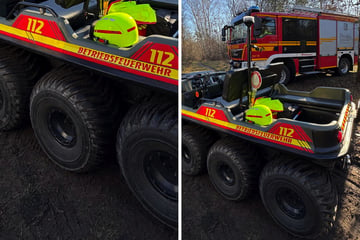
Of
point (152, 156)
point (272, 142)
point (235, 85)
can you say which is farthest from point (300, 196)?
point (152, 156)

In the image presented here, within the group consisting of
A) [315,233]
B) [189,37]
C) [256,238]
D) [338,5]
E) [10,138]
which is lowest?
[256,238]

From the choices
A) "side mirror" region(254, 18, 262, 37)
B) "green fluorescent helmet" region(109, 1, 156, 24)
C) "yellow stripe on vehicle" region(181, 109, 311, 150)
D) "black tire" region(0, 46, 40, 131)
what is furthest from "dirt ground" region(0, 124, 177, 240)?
"side mirror" region(254, 18, 262, 37)

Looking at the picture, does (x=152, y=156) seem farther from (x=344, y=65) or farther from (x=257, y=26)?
(x=257, y=26)

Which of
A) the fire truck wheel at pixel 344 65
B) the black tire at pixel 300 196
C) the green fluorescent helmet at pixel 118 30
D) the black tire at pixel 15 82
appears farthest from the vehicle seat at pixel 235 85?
the black tire at pixel 15 82

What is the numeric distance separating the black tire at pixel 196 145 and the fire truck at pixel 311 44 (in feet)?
2.27

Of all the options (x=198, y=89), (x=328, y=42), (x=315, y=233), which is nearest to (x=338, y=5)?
(x=328, y=42)

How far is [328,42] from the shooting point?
183 cm

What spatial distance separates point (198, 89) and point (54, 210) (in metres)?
1.40

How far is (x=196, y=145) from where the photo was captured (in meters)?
1.84

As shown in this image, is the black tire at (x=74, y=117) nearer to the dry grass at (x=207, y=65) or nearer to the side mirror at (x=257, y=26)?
the dry grass at (x=207, y=65)

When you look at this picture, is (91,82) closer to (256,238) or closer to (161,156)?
(161,156)

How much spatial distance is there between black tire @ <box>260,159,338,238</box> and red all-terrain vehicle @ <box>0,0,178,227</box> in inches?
31.9

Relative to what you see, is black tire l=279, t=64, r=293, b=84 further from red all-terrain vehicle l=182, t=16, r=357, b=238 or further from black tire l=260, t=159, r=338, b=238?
black tire l=260, t=159, r=338, b=238

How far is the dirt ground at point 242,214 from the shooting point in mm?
1413
